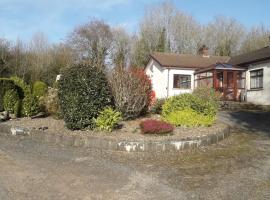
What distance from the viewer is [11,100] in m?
14.7

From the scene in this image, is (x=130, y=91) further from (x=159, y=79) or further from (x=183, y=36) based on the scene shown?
(x=183, y=36)

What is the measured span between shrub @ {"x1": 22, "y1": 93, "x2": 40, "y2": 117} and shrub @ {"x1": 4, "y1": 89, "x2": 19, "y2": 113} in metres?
0.89

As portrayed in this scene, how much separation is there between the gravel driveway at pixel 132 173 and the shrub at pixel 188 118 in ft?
4.97

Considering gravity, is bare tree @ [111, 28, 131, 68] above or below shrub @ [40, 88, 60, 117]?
above

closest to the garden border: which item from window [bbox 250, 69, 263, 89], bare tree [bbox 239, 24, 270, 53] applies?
window [bbox 250, 69, 263, 89]

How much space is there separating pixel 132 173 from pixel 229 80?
21192 millimetres

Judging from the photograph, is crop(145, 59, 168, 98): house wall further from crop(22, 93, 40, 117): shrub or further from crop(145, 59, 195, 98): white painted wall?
crop(22, 93, 40, 117): shrub

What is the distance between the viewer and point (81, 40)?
5022 cm

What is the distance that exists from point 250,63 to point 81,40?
2997 centimetres

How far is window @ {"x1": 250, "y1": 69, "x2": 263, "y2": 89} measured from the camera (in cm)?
2412

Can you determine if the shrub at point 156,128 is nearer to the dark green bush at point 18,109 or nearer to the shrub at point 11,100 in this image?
the dark green bush at point 18,109

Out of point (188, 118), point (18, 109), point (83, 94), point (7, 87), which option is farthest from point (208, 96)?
point (7, 87)

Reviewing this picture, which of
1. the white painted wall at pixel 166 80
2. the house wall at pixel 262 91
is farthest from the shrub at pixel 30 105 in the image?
the white painted wall at pixel 166 80

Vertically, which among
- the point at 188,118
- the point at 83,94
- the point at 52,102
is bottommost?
the point at 188,118
